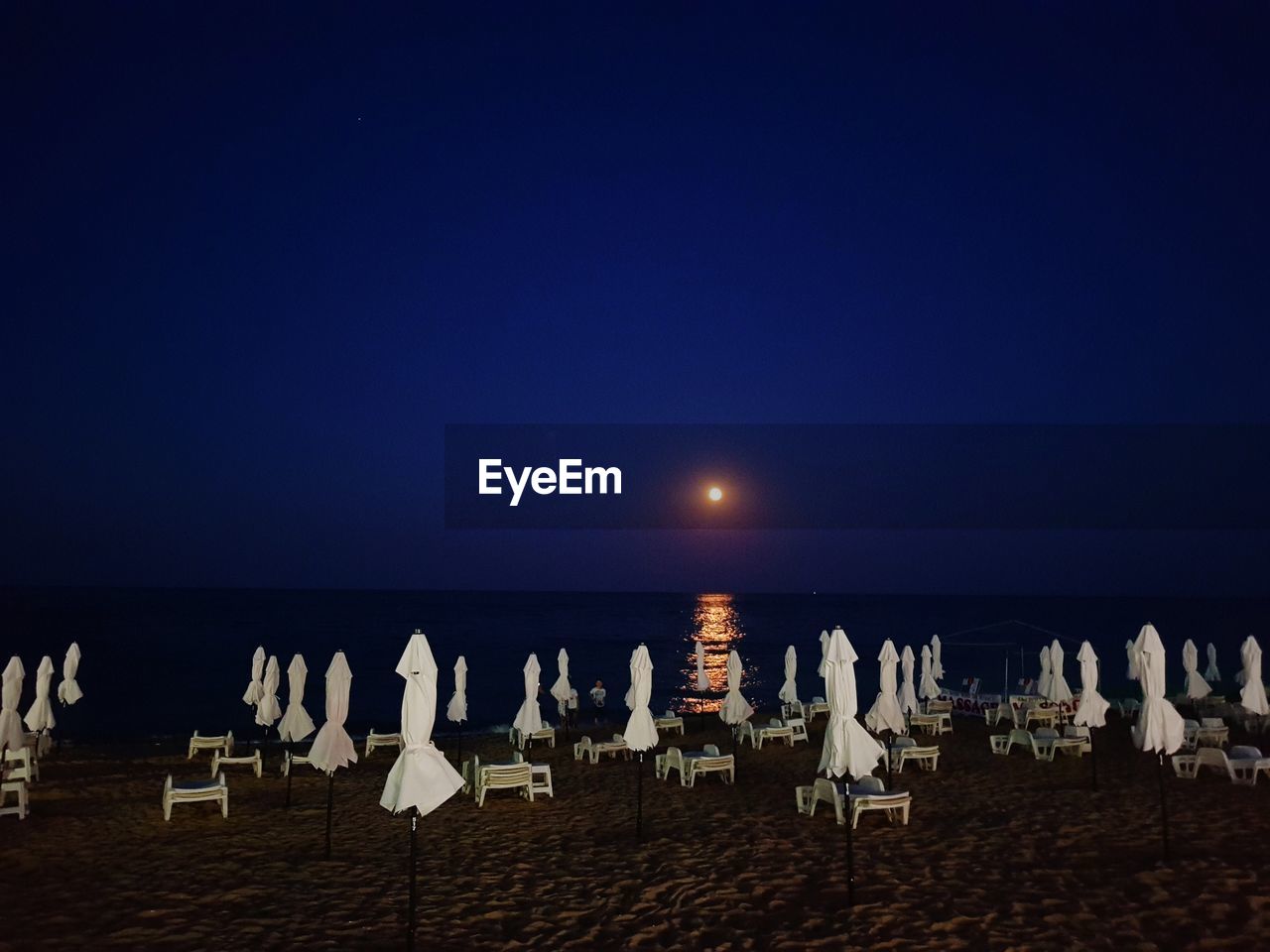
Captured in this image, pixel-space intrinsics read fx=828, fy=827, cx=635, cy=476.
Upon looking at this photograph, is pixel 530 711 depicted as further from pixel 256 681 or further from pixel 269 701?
pixel 256 681

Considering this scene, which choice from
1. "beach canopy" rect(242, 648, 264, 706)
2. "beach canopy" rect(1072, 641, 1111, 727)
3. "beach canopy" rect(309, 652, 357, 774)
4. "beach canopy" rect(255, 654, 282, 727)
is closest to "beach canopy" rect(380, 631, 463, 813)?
"beach canopy" rect(309, 652, 357, 774)

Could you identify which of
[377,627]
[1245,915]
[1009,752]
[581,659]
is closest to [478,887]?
[1245,915]

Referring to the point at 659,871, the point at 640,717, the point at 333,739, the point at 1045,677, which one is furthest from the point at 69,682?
the point at 1045,677

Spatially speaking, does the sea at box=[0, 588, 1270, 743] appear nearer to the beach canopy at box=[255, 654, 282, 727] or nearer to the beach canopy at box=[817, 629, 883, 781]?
the beach canopy at box=[255, 654, 282, 727]

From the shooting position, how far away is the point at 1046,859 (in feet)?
32.3

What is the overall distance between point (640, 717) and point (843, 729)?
3.49m

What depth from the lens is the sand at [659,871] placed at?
25.6 ft

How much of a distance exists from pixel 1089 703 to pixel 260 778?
15.2 metres

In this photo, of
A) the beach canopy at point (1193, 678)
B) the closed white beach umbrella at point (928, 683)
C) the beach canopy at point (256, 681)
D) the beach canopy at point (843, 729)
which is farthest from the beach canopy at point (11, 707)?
the beach canopy at point (1193, 678)

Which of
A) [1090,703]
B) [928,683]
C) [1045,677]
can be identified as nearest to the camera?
[1090,703]

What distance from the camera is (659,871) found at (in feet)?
32.0

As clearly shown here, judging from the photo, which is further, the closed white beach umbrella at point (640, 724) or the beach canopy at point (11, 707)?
the beach canopy at point (11, 707)

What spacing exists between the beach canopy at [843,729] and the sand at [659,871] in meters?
1.17

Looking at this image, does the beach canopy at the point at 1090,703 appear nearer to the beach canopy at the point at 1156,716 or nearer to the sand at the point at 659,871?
the sand at the point at 659,871
